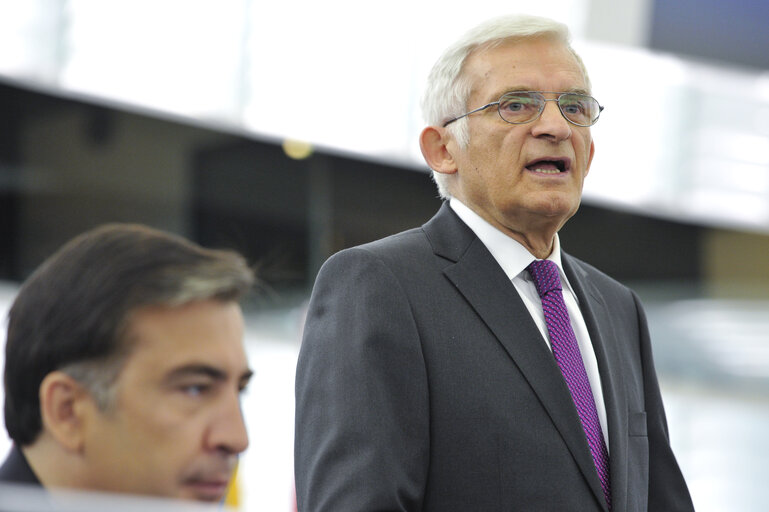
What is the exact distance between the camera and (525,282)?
6.05ft

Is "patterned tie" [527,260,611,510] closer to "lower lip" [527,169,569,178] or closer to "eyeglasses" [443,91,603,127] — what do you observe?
"lower lip" [527,169,569,178]

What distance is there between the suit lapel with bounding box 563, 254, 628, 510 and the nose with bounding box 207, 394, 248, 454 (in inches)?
29.6

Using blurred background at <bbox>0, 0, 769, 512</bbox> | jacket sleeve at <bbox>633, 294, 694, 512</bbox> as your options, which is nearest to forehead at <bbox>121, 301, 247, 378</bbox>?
blurred background at <bbox>0, 0, 769, 512</bbox>

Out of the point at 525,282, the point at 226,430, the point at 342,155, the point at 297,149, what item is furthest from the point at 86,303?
the point at 342,155

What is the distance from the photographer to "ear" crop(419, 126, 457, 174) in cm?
195

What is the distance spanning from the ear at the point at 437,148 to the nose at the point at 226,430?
2.17 feet

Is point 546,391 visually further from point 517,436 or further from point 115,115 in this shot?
point 115,115

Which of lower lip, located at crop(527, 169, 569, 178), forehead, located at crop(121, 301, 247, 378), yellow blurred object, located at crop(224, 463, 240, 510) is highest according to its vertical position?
lower lip, located at crop(527, 169, 569, 178)

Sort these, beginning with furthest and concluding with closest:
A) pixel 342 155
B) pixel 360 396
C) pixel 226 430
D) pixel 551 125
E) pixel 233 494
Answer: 1. pixel 342 155
2. pixel 233 494
3. pixel 226 430
4. pixel 551 125
5. pixel 360 396

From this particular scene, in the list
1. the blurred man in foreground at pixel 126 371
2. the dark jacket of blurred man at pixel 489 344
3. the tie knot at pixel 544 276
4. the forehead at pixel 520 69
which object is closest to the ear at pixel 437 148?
the dark jacket of blurred man at pixel 489 344

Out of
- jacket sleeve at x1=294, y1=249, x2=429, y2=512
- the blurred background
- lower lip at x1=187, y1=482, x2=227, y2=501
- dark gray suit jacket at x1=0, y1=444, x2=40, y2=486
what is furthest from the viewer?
the blurred background

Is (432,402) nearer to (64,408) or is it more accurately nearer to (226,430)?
(226,430)

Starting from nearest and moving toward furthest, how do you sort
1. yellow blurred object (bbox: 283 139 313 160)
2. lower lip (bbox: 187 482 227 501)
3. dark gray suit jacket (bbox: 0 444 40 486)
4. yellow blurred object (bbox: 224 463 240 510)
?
1. dark gray suit jacket (bbox: 0 444 40 486)
2. lower lip (bbox: 187 482 227 501)
3. yellow blurred object (bbox: 224 463 240 510)
4. yellow blurred object (bbox: 283 139 313 160)

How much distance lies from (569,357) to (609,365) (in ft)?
0.42
